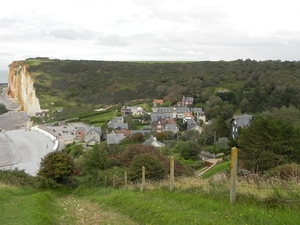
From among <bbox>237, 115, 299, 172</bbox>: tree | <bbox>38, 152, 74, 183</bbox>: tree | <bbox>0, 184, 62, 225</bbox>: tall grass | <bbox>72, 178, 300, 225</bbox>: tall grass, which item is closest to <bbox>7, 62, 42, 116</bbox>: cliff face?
<bbox>38, 152, 74, 183</bbox>: tree

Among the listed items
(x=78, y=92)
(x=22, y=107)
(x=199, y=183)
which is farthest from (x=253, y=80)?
(x=199, y=183)

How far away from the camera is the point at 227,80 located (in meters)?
101

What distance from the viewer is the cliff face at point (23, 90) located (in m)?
93.3

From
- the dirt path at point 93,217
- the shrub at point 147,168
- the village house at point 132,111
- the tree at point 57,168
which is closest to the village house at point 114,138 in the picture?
the village house at point 132,111

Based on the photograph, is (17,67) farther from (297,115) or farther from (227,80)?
(297,115)

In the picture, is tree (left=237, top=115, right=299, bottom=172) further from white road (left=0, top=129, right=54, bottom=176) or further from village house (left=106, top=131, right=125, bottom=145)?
village house (left=106, top=131, right=125, bottom=145)

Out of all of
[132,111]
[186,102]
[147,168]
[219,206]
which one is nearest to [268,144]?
[147,168]

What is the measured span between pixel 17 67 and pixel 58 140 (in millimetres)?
77104

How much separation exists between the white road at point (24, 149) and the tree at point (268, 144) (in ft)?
70.0

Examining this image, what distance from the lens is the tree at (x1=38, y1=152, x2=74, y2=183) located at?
20484 mm

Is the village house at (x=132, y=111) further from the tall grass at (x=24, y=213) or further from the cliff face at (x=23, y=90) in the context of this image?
the tall grass at (x=24, y=213)

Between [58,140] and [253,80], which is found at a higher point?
[253,80]

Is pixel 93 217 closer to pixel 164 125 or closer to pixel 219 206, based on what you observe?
pixel 219 206

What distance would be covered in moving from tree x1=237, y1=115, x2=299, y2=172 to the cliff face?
73.8 metres
